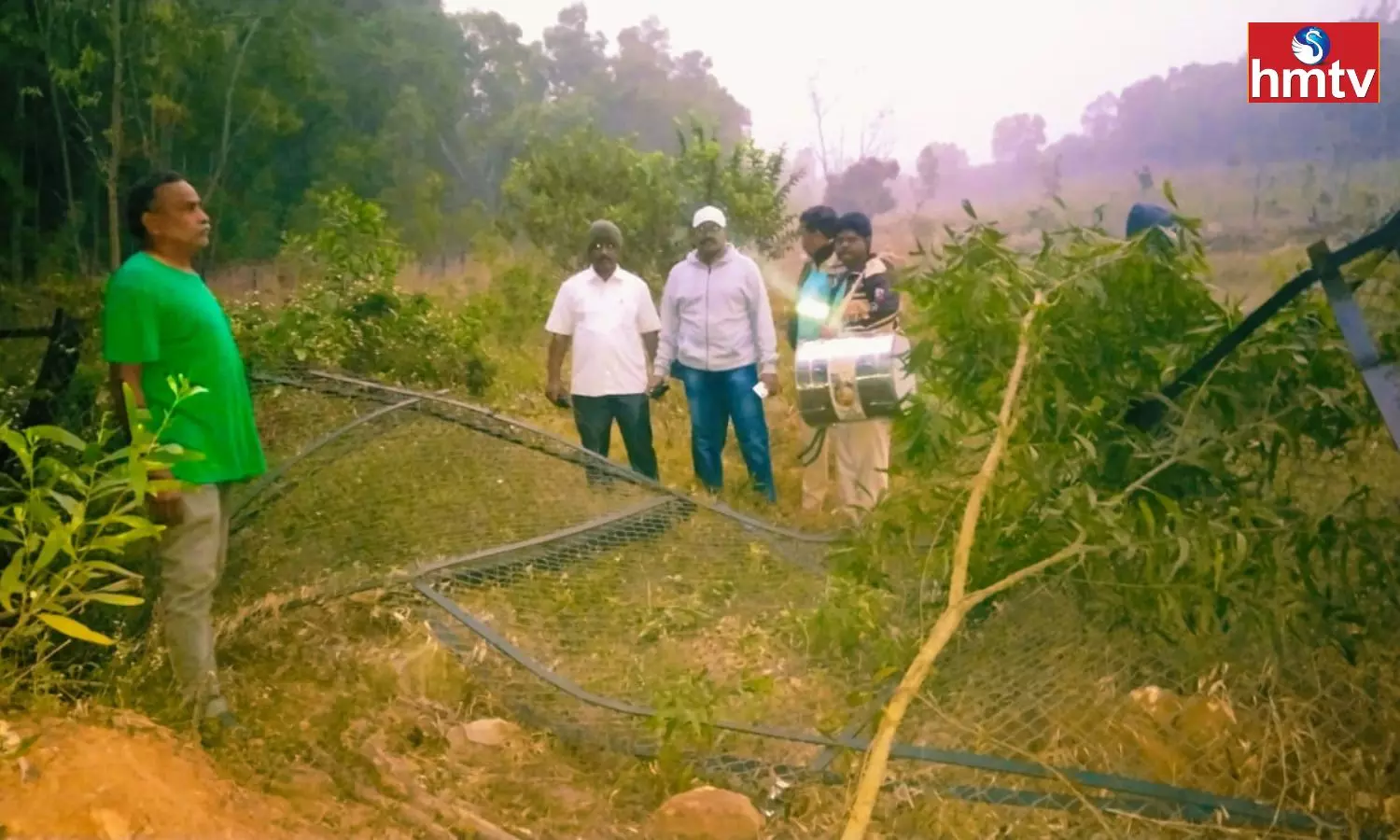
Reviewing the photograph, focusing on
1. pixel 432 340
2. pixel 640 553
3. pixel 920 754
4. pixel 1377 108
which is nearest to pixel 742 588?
pixel 640 553

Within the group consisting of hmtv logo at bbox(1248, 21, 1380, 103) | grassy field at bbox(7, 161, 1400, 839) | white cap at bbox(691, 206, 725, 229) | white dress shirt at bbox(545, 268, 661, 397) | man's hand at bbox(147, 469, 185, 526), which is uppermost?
hmtv logo at bbox(1248, 21, 1380, 103)

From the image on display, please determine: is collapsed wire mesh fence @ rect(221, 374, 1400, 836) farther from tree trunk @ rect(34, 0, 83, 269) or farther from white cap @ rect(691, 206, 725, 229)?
tree trunk @ rect(34, 0, 83, 269)

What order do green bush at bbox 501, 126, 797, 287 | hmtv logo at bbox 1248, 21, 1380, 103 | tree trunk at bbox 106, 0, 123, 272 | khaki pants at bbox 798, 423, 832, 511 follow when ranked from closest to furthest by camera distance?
hmtv logo at bbox 1248, 21, 1380, 103 < khaki pants at bbox 798, 423, 832, 511 < tree trunk at bbox 106, 0, 123, 272 < green bush at bbox 501, 126, 797, 287

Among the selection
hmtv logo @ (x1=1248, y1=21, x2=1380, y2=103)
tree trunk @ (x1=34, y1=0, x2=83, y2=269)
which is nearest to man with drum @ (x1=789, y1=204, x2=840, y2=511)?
hmtv logo @ (x1=1248, y1=21, x2=1380, y2=103)

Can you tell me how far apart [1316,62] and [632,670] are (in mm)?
2205

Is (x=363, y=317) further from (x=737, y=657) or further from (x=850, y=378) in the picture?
(x=737, y=657)

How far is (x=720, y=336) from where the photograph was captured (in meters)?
3.63

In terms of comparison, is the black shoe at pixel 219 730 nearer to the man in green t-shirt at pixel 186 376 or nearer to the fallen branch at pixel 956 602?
the man in green t-shirt at pixel 186 376

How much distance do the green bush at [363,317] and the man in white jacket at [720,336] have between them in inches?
58.1

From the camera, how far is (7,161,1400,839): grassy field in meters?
1.72

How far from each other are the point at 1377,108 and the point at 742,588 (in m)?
2.02

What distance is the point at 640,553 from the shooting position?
2984 mm

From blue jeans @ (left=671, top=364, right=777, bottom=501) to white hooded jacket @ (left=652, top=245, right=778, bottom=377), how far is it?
5 centimetres

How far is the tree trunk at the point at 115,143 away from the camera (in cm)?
497
